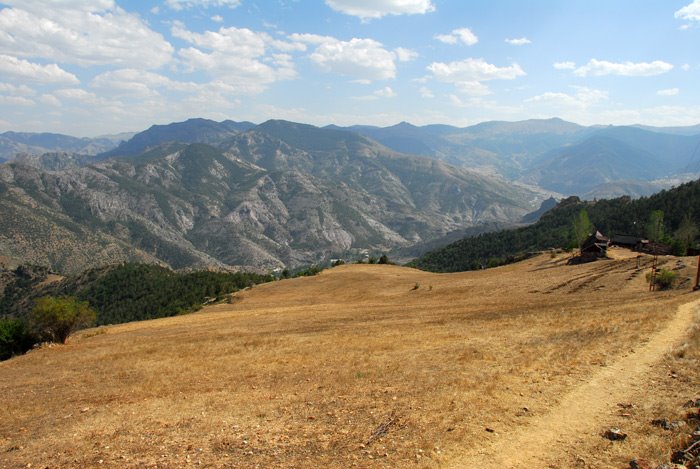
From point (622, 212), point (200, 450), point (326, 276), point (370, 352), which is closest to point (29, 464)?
point (200, 450)

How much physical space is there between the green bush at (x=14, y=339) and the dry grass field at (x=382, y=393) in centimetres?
1020

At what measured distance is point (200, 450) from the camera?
50.2 ft

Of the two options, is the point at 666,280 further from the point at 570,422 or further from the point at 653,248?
the point at 653,248

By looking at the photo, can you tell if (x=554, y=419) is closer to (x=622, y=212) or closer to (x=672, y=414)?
(x=672, y=414)

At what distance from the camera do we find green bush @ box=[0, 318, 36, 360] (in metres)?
46.4

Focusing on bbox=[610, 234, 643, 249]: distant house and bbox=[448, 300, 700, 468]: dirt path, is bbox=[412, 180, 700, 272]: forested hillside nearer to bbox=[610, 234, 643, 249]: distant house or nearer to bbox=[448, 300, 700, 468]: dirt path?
bbox=[610, 234, 643, 249]: distant house

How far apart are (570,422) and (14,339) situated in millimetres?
53807

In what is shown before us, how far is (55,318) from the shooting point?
4559 cm

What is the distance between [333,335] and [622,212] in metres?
161

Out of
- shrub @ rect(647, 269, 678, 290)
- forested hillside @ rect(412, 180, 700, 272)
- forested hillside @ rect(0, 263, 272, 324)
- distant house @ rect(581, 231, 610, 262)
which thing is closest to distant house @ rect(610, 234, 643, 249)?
distant house @ rect(581, 231, 610, 262)

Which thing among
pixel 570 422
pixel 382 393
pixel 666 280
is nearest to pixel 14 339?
pixel 382 393

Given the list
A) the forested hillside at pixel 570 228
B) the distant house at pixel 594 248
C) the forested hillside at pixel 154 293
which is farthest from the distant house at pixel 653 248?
the forested hillside at pixel 154 293

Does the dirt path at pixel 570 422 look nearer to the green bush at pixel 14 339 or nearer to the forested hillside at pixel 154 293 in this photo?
the green bush at pixel 14 339

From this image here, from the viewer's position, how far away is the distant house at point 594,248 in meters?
76.6
